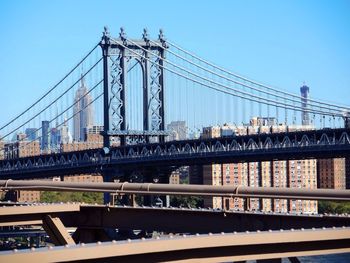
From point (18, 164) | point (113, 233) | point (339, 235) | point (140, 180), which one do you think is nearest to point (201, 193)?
point (339, 235)

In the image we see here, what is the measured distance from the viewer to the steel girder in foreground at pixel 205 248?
10.2 m

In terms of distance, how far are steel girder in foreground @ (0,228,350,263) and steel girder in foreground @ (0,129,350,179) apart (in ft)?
146

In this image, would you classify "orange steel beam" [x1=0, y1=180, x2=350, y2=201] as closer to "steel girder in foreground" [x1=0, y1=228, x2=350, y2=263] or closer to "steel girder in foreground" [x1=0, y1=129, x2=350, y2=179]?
"steel girder in foreground" [x1=0, y1=228, x2=350, y2=263]

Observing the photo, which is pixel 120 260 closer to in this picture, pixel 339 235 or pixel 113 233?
pixel 339 235

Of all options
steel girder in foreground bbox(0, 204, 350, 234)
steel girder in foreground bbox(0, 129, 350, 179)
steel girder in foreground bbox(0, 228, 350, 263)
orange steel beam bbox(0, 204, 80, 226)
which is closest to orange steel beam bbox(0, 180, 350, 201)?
steel girder in foreground bbox(0, 204, 350, 234)

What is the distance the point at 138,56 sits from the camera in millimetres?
75562

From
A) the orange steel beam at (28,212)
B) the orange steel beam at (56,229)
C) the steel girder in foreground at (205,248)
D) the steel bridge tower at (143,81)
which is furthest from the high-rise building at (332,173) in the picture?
the steel girder in foreground at (205,248)

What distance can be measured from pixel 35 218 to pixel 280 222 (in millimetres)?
4458

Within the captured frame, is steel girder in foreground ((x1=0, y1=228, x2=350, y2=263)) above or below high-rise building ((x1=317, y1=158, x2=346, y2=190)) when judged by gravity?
above

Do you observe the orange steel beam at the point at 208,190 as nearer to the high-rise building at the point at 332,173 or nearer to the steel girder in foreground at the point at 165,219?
the steel girder in foreground at the point at 165,219

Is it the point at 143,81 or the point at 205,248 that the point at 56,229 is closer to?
the point at 205,248

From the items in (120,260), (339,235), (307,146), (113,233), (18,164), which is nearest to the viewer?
(120,260)

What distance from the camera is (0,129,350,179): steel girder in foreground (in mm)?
59281

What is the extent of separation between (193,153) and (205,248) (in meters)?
56.1
